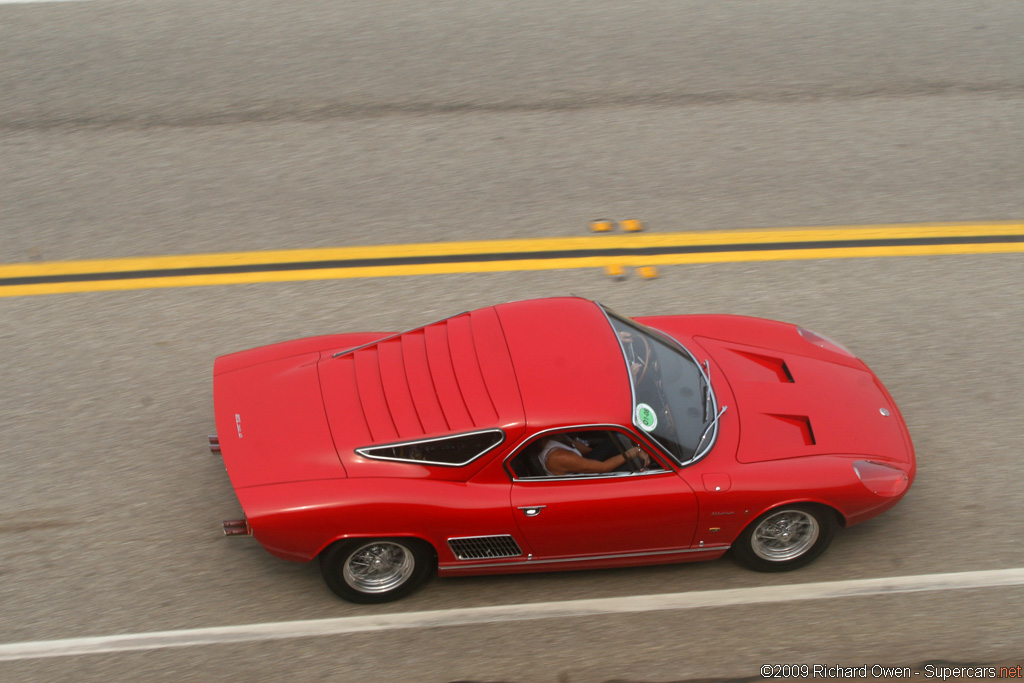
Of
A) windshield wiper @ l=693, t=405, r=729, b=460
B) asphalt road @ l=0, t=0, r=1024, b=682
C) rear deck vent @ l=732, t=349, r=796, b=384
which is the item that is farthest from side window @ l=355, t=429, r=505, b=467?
rear deck vent @ l=732, t=349, r=796, b=384

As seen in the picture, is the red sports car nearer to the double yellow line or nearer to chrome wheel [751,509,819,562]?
chrome wheel [751,509,819,562]

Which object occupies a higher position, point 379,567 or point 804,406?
point 804,406

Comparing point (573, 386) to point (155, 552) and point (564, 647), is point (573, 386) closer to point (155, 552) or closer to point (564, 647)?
point (564, 647)

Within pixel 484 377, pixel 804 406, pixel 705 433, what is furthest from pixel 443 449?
pixel 804 406

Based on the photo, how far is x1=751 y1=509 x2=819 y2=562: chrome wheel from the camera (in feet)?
16.4

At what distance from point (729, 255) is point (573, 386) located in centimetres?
317

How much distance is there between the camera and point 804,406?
5355mm

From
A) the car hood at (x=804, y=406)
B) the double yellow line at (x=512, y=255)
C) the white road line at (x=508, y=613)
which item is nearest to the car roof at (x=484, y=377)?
the car hood at (x=804, y=406)

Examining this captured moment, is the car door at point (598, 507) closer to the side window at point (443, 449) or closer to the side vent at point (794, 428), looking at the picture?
the side window at point (443, 449)

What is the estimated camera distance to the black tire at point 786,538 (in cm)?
496

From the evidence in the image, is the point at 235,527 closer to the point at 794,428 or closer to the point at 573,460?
the point at 573,460

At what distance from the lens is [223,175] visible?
26.5 ft

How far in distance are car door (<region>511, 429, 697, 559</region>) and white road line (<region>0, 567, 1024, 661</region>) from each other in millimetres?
397

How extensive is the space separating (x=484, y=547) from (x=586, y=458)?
718 mm
